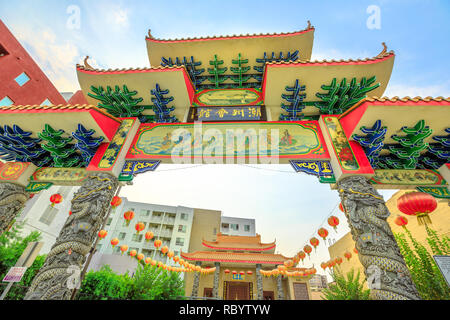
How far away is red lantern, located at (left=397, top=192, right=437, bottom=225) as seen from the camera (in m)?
5.15

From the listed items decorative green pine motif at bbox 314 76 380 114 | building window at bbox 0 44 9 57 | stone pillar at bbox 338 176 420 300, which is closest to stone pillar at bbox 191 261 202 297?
stone pillar at bbox 338 176 420 300

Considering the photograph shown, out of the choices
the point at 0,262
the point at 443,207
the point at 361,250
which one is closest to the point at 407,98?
the point at 361,250

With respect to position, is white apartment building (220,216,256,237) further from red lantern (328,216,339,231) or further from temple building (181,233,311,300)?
red lantern (328,216,339,231)

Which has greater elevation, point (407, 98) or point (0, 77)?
point (0, 77)

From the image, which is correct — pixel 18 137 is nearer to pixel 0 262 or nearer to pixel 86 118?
pixel 86 118

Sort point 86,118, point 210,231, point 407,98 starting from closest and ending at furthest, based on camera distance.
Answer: point 407,98 < point 86,118 < point 210,231

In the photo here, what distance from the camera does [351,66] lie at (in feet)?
16.3

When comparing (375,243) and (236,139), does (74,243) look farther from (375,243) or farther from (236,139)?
(375,243)

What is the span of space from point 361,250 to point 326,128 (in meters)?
2.88

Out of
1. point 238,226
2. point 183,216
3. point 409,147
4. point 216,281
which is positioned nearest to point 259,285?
point 216,281

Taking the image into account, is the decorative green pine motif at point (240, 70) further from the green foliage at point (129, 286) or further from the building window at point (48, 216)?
the building window at point (48, 216)

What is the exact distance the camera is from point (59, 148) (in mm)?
5102

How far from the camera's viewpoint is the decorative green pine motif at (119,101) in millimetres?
5621
